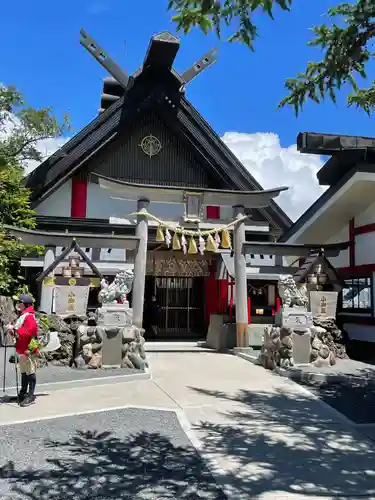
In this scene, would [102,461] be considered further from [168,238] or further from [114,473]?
[168,238]

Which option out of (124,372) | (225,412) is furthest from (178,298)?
(225,412)

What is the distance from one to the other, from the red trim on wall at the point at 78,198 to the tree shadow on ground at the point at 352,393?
29.5ft

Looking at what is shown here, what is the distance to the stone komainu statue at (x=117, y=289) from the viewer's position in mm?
10227

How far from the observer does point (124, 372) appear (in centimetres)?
927

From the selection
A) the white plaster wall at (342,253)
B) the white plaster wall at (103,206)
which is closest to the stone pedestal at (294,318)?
the white plaster wall at (342,253)

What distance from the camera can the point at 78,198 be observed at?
1521 cm

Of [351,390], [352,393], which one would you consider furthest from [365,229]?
[352,393]

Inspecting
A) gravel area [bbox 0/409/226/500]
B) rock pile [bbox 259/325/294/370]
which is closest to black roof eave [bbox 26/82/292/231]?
rock pile [bbox 259/325/294/370]

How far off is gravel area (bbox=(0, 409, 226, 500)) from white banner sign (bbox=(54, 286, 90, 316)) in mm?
5067

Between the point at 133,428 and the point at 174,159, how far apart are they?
11.4 m

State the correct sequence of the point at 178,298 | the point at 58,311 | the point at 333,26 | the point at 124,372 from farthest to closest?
the point at 178,298 < the point at 58,311 < the point at 124,372 < the point at 333,26

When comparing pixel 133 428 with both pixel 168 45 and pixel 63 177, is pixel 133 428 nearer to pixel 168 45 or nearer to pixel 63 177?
pixel 63 177

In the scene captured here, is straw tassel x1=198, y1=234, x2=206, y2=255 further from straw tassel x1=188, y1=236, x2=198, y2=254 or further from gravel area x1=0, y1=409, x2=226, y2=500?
gravel area x1=0, y1=409, x2=226, y2=500

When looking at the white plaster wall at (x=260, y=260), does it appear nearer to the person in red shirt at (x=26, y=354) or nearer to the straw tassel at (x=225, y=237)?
the straw tassel at (x=225, y=237)
